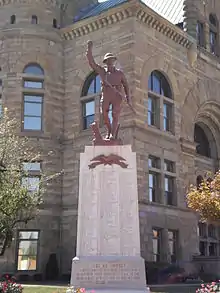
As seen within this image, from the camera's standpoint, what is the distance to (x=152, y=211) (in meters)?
29.3

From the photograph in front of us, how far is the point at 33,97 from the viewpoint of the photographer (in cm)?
3259

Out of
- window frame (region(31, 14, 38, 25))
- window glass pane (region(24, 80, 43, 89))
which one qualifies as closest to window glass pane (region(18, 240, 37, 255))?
window glass pane (region(24, 80, 43, 89))

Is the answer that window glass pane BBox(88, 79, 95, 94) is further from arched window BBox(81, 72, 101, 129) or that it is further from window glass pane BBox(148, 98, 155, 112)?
window glass pane BBox(148, 98, 155, 112)

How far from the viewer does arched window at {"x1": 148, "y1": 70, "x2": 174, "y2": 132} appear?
31.8 metres

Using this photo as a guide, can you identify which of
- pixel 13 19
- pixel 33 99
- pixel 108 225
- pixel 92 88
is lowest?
pixel 108 225

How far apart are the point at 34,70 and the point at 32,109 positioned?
2652mm

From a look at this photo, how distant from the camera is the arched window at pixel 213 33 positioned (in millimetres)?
38750

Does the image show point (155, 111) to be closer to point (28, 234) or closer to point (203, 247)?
point (203, 247)

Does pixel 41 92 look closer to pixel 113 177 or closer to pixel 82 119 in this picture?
pixel 82 119

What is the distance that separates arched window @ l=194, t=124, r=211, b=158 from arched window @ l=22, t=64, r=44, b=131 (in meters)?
13.5

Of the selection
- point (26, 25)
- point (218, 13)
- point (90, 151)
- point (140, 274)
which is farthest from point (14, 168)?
point (218, 13)

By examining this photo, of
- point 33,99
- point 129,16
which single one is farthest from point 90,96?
point 129,16

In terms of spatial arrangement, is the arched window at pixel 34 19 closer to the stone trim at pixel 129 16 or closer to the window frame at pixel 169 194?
the stone trim at pixel 129 16

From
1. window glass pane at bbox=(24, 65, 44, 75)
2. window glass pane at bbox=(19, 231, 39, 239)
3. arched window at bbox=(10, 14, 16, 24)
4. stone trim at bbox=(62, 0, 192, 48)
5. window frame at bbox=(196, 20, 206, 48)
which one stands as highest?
window frame at bbox=(196, 20, 206, 48)
